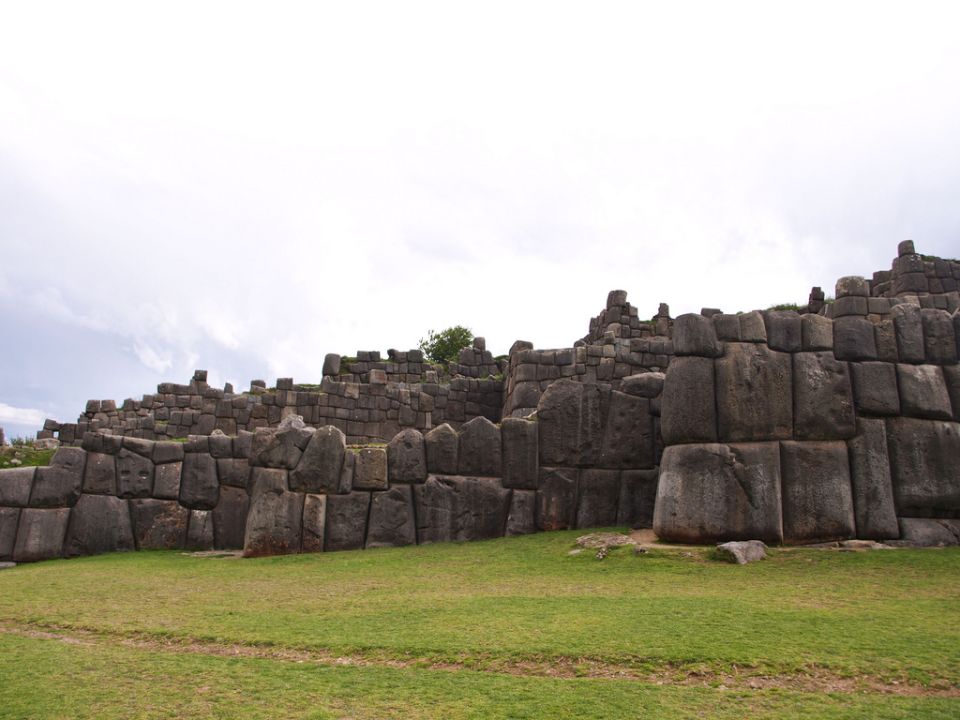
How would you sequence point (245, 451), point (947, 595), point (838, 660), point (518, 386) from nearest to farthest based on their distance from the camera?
point (838, 660) < point (947, 595) < point (245, 451) < point (518, 386)

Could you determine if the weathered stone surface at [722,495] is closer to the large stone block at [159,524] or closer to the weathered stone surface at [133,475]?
the large stone block at [159,524]

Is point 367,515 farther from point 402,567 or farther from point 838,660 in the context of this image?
point 838,660

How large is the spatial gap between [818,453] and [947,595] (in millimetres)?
3239

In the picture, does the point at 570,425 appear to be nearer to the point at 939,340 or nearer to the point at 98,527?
the point at 939,340

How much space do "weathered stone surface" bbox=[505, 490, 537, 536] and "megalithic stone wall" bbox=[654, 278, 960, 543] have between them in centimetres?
235

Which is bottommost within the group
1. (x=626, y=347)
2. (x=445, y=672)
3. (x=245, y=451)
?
(x=445, y=672)

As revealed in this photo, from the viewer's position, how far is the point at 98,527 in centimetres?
1216

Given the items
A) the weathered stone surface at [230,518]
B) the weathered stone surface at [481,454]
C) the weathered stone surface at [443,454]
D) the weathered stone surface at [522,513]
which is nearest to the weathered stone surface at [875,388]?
the weathered stone surface at [522,513]

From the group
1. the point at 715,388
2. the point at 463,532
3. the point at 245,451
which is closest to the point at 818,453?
the point at 715,388

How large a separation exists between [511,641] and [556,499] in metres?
6.26

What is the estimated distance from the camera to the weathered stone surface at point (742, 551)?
29.5ft

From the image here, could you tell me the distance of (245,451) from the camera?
1271 cm

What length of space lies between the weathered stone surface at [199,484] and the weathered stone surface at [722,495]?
7235mm

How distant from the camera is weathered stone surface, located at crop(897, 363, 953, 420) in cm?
1068
